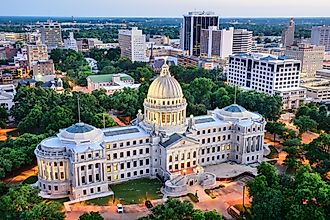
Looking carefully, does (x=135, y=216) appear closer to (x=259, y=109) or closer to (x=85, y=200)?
(x=85, y=200)

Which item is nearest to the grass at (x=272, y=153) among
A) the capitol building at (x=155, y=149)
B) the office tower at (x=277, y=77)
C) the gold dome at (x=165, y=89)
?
the capitol building at (x=155, y=149)

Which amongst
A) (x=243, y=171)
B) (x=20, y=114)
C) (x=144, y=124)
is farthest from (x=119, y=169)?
(x=20, y=114)

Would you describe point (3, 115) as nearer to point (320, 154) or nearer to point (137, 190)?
point (137, 190)

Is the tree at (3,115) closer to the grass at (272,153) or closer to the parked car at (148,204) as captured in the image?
the parked car at (148,204)

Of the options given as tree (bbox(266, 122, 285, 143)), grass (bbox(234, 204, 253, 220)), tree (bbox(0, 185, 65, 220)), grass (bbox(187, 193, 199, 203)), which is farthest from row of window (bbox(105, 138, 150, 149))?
tree (bbox(266, 122, 285, 143))

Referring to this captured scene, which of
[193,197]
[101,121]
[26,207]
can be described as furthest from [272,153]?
[26,207]

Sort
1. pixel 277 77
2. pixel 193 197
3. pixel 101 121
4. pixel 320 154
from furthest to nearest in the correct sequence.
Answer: pixel 277 77
pixel 101 121
pixel 320 154
pixel 193 197

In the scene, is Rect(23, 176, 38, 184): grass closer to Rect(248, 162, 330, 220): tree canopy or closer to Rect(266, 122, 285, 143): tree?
Rect(248, 162, 330, 220): tree canopy
